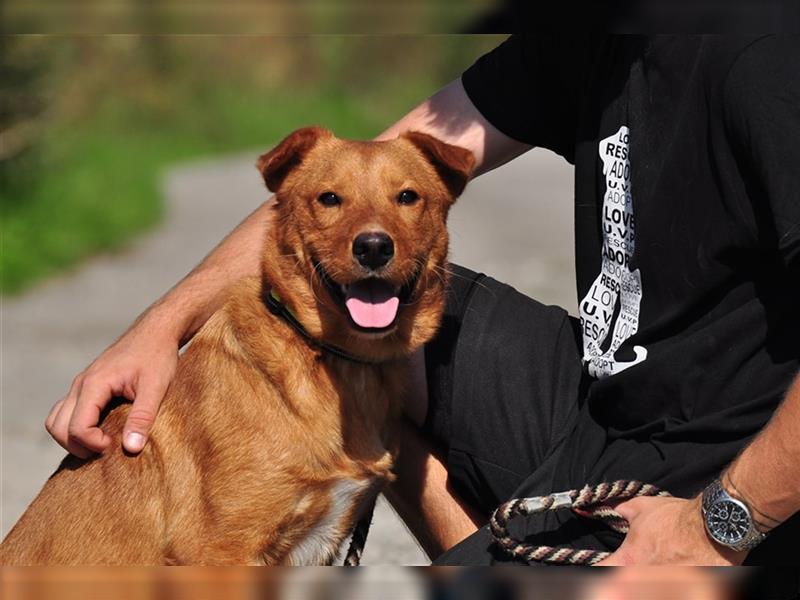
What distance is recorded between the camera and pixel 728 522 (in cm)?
238

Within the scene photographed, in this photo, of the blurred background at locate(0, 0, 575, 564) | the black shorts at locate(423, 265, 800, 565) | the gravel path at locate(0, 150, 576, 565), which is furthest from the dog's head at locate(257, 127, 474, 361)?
the gravel path at locate(0, 150, 576, 565)

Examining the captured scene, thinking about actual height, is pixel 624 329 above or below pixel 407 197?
below

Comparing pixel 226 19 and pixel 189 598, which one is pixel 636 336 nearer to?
pixel 189 598

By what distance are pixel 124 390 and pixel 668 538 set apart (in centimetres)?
149

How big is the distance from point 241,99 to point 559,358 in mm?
17283

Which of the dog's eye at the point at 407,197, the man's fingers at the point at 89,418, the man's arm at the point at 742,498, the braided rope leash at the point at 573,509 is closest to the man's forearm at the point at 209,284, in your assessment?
the man's fingers at the point at 89,418

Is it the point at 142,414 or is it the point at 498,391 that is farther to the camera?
the point at 498,391

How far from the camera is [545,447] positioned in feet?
10.5

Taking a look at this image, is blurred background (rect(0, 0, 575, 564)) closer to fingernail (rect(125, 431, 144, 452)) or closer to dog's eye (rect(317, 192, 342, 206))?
dog's eye (rect(317, 192, 342, 206))

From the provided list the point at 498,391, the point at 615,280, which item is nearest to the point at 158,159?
the point at 498,391

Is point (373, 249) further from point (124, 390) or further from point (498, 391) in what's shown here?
point (124, 390)

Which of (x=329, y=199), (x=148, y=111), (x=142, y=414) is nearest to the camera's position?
(x=142, y=414)

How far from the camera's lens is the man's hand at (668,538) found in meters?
2.42

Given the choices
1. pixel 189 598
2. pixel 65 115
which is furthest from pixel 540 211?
pixel 189 598
